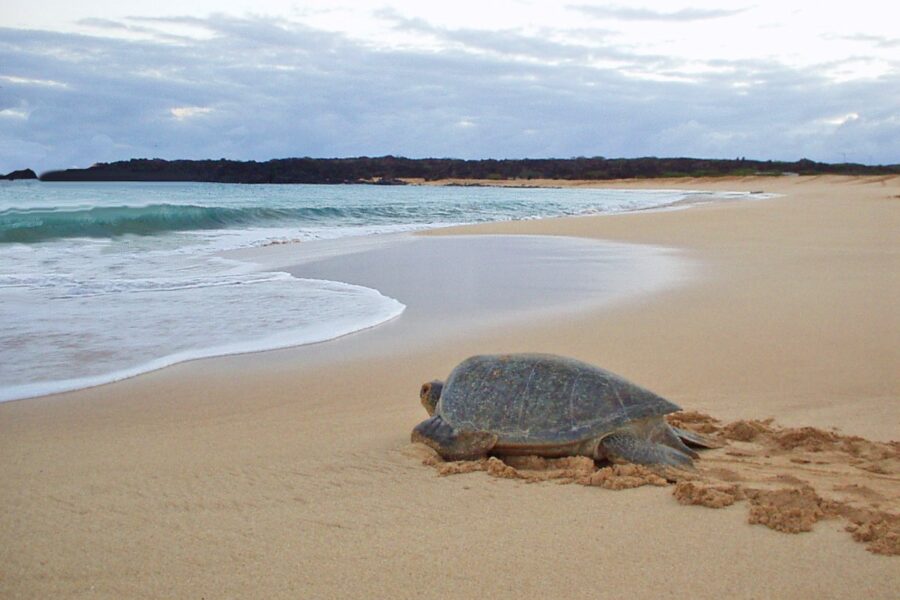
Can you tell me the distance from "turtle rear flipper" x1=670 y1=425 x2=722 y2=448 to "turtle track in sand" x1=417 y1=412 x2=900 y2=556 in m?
0.06

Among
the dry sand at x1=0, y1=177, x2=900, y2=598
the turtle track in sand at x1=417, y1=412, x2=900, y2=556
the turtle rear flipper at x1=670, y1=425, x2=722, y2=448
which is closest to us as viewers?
the dry sand at x1=0, y1=177, x2=900, y2=598

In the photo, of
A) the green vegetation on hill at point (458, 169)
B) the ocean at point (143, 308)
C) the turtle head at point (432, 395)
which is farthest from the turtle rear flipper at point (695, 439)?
the green vegetation on hill at point (458, 169)

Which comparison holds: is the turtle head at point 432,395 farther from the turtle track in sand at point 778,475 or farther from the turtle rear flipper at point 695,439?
the turtle rear flipper at point 695,439

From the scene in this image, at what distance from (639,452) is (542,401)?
0.63 meters

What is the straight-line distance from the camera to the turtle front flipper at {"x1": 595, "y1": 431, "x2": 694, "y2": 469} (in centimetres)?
427

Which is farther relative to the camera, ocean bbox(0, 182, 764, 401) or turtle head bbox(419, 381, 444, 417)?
ocean bbox(0, 182, 764, 401)

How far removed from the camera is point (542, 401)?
14.9 ft

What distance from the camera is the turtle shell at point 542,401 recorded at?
4457 millimetres

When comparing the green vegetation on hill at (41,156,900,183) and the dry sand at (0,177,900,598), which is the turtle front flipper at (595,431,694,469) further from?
the green vegetation on hill at (41,156,900,183)

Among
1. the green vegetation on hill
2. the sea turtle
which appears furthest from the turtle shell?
the green vegetation on hill

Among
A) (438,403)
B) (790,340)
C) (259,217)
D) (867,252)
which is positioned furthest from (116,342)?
(259,217)

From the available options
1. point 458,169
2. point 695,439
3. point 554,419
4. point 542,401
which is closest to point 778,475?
point 695,439

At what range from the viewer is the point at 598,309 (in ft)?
31.1

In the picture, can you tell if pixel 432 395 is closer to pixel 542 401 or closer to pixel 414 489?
pixel 542 401
